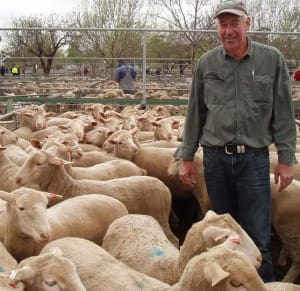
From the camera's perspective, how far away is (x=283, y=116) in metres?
3.62

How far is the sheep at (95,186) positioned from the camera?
521 centimetres

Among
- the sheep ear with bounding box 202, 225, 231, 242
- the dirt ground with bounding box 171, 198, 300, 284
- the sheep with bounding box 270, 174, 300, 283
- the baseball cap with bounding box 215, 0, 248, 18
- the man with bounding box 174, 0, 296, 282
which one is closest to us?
the sheep ear with bounding box 202, 225, 231, 242

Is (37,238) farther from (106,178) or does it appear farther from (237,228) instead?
(106,178)

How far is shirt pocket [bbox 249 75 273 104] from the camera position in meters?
3.56

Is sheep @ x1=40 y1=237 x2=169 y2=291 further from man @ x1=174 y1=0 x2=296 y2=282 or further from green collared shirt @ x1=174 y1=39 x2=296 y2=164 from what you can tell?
green collared shirt @ x1=174 y1=39 x2=296 y2=164

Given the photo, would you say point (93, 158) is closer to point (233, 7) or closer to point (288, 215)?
point (288, 215)

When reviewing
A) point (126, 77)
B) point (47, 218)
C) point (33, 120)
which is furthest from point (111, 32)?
point (47, 218)

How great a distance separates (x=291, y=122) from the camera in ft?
11.9

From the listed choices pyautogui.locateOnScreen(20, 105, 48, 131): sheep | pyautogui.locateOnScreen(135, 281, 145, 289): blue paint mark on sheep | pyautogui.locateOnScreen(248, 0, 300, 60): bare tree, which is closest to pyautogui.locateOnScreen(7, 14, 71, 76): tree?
pyautogui.locateOnScreen(248, 0, 300, 60): bare tree

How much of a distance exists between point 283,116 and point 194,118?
634mm

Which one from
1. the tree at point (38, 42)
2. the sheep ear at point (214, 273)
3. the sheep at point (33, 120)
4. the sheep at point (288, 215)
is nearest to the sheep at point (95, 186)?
the sheep at point (288, 215)

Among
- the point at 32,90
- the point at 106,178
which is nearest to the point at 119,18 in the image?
Answer: the point at 32,90

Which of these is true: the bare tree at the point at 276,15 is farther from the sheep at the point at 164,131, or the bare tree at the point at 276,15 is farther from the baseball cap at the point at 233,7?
the baseball cap at the point at 233,7

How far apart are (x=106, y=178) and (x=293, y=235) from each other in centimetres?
216
